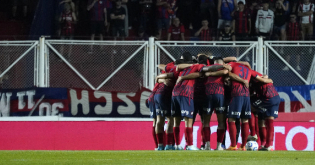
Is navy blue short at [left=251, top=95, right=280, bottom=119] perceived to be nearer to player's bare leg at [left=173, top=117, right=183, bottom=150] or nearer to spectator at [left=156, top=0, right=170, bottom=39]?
player's bare leg at [left=173, top=117, right=183, bottom=150]

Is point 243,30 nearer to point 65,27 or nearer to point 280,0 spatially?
point 280,0

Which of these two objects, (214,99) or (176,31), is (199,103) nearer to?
(214,99)

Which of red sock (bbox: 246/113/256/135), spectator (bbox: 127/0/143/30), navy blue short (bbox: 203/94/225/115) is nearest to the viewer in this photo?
navy blue short (bbox: 203/94/225/115)

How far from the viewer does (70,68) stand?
15750mm

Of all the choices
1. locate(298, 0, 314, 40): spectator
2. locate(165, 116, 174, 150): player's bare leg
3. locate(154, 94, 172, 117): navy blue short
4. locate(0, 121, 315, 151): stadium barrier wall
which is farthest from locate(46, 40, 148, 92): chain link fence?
locate(298, 0, 314, 40): spectator

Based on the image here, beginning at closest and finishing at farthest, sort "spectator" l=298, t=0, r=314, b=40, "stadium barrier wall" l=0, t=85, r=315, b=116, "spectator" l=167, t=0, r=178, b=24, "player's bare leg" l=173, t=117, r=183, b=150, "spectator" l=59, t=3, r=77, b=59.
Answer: "player's bare leg" l=173, t=117, r=183, b=150
"stadium barrier wall" l=0, t=85, r=315, b=116
"spectator" l=59, t=3, r=77, b=59
"spectator" l=298, t=0, r=314, b=40
"spectator" l=167, t=0, r=178, b=24

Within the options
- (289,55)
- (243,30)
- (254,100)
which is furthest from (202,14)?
(254,100)

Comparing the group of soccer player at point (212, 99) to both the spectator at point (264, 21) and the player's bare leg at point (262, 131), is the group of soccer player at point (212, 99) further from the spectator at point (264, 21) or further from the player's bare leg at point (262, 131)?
the spectator at point (264, 21)

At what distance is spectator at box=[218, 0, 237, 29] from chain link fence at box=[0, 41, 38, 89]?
503 cm

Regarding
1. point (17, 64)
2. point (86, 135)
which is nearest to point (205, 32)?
point (86, 135)

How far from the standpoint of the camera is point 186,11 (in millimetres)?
18875

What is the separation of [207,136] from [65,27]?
6.91 metres

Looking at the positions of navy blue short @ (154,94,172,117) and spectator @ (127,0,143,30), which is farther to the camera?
spectator @ (127,0,143,30)

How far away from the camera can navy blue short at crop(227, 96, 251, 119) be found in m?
11.9
